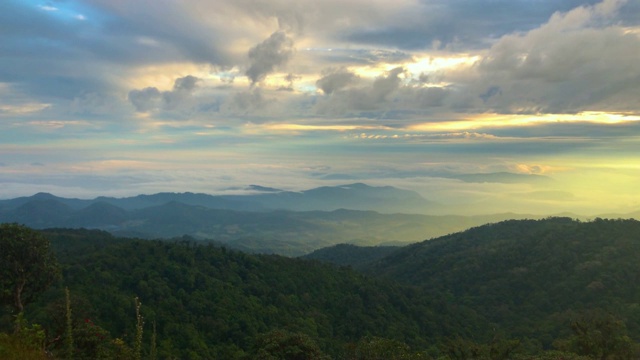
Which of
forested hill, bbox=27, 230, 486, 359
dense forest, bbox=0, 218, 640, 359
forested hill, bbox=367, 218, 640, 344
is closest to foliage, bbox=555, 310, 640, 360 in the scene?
dense forest, bbox=0, 218, 640, 359

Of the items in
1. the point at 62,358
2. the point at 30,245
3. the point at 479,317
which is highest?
the point at 30,245

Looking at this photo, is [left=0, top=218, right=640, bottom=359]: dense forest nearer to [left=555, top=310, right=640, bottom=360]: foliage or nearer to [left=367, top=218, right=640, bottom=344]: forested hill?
[left=555, top=310, right=640, bottom=360]: foliage

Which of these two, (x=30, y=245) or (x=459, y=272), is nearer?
(x=30, y=245)

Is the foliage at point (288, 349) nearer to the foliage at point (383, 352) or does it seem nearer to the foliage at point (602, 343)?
the foliage at point (383, 352)

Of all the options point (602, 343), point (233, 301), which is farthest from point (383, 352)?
point (233, 301)

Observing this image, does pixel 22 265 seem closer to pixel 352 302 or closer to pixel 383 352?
pixel 383 352

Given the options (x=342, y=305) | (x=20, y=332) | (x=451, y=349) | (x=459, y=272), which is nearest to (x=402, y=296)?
(x=342, y=305)

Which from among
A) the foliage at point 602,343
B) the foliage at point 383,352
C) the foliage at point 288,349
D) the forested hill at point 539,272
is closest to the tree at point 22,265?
the foliage at point 288,349

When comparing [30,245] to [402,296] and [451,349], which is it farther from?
[402,296]
